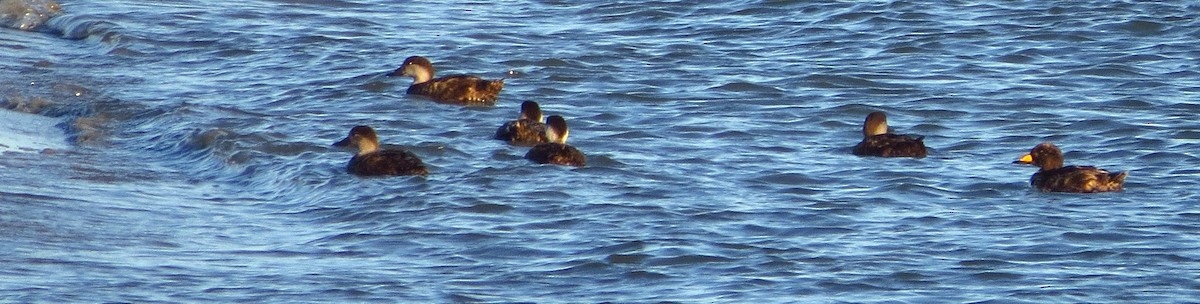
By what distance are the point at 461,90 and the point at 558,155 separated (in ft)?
8.95

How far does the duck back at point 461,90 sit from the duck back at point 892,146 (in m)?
2.90

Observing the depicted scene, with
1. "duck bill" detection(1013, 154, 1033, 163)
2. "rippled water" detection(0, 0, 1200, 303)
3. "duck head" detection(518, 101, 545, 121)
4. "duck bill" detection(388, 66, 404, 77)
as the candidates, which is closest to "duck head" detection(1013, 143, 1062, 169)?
"duck bill" detection(1013, 154, 1033, 163)

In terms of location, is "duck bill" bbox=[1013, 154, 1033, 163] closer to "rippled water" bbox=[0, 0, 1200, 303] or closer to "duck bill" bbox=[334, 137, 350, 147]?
"rippled water" bbox=[0, 0, 1200, 303]

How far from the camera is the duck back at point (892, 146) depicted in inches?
444

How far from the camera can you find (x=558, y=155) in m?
10.8

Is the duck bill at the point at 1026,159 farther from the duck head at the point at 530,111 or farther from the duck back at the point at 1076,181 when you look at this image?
the duck head at the point at 530,111

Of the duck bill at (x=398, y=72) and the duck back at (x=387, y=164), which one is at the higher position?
the duck back at (x=387, y=164)

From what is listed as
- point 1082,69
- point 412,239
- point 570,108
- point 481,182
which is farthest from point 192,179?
point 1082,69

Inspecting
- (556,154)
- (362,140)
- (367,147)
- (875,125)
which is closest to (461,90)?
(362,140)

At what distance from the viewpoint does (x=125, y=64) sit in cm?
1542

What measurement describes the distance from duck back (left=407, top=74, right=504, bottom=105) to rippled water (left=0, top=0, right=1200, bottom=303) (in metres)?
0.09

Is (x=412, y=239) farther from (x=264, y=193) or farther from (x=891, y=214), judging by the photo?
(x=891, y=214)

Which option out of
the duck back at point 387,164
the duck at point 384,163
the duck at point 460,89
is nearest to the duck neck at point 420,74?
the duck at point 460,89

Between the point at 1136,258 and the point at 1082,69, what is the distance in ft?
20.5
